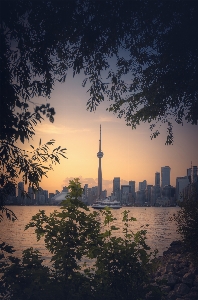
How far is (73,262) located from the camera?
4.77 metres

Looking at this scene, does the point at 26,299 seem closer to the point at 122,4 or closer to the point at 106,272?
the point at 106,272

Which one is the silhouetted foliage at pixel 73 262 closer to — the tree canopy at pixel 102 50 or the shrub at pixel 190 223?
the tree canopy at pixel 102 50

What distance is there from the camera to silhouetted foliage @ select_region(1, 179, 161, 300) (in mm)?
4691

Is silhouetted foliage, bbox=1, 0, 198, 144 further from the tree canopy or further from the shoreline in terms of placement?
the shoreline

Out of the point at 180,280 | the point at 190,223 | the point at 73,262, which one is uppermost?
the point at 190,223

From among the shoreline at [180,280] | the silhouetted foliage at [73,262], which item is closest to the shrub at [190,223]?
the shoreline at [180,280]

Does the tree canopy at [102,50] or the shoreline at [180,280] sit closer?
the tree canopy at [102,50]

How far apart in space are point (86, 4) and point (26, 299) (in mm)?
5264

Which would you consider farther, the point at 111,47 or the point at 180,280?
the point at 180,280

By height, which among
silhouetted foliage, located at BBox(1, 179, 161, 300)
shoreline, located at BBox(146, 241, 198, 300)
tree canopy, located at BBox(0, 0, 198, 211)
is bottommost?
shoreline, located at BBox(146, 241, 198, 300)

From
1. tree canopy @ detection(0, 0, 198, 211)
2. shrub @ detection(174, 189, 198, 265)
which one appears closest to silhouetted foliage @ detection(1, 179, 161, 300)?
tree canopy @ detection(0, 0, 198, 211)

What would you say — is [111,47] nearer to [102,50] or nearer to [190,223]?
[102,50]

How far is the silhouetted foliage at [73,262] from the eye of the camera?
469cm

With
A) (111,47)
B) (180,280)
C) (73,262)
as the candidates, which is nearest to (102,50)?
(111,47)
